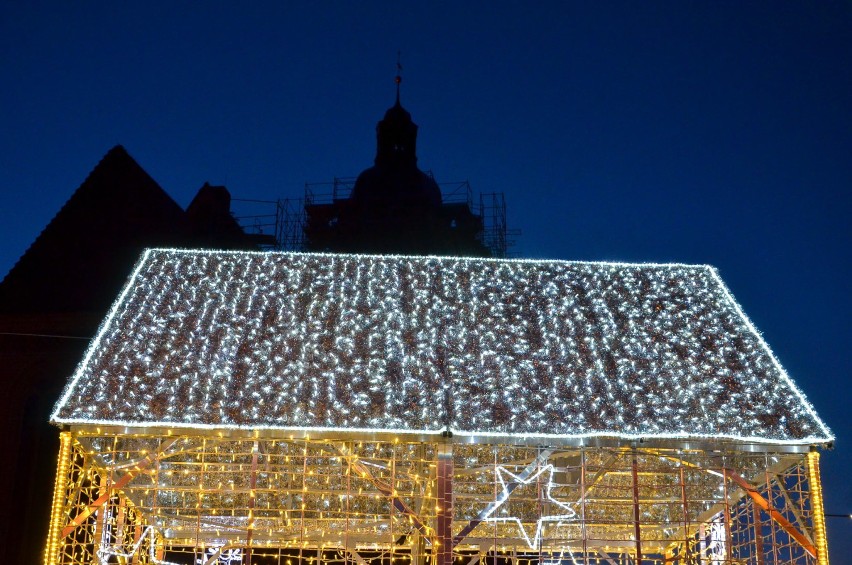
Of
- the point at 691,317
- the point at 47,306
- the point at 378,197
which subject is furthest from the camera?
the point at 378,197

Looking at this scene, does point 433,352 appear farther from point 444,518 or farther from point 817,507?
point 817,507

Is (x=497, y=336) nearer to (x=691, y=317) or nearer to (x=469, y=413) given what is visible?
(x=469, y=413)

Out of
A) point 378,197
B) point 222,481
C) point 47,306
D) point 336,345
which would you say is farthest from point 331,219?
point 336,345

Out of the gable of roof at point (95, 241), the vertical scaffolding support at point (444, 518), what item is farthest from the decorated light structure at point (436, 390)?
the gable of roof at point (95, 241)

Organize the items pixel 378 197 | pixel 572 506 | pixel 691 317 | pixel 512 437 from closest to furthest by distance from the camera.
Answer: pixel 512 437 → pixel 691 317 → pixel 572 506 → pixel 378 197

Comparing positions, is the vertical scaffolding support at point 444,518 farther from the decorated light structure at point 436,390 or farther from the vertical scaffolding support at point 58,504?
the vertical scaffolding support at point 58,504

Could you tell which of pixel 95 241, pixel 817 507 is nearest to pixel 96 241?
pixel 95 241

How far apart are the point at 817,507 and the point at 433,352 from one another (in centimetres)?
510

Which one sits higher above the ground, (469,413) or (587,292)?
(587,292)

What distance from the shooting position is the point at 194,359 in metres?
11.9

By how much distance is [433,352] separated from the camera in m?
12.2

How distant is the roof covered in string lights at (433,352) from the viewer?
11195mm

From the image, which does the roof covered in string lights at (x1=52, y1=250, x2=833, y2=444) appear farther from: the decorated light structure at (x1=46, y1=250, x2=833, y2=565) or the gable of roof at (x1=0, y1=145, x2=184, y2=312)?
the gable of roof at (x1=0, y1=145, x2=184, y2=312)

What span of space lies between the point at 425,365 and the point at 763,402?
4.37 metres
